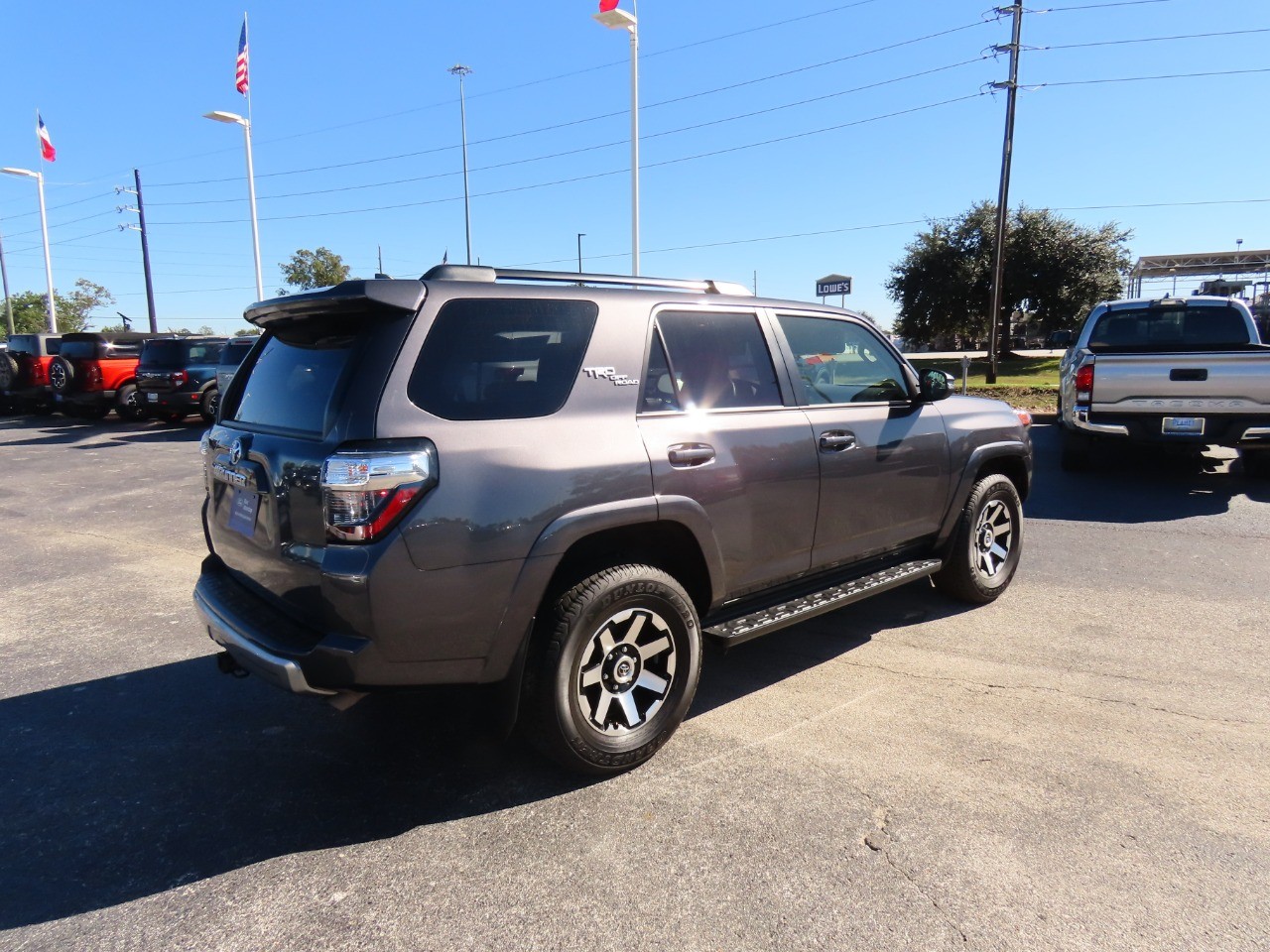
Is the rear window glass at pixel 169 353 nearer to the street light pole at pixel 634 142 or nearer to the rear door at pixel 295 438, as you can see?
the street light pole at pixel 634 142

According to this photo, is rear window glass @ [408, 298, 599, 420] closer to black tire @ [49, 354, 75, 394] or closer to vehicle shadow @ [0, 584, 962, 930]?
vehicle shadow @ [0, 584, 962, 930]

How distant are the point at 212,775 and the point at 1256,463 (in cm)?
1017

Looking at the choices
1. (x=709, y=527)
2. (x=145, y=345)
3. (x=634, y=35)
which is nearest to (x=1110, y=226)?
(x=634, y=35)

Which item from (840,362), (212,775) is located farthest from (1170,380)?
(212,775)

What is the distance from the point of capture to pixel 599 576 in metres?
3.04

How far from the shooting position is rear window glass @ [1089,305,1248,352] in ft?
29.3

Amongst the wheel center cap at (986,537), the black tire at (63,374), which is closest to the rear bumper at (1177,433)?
the wheel center cap at (986,537)

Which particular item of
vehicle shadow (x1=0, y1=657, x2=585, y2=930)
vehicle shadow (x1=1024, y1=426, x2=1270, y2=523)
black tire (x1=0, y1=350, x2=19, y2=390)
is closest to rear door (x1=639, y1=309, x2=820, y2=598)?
vehicle shadow (x1=0, y1=657, x2=585, y2=930)

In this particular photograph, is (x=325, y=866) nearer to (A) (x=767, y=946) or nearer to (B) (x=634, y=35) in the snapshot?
(A) (x=767, y=946)

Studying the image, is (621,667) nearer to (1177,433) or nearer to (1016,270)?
(1177,433)

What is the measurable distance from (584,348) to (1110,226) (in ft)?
115

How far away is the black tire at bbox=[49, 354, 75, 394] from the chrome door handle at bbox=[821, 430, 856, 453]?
1805 cm

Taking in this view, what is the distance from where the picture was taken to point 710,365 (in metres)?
3.65

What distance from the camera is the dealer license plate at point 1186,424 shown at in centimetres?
789
